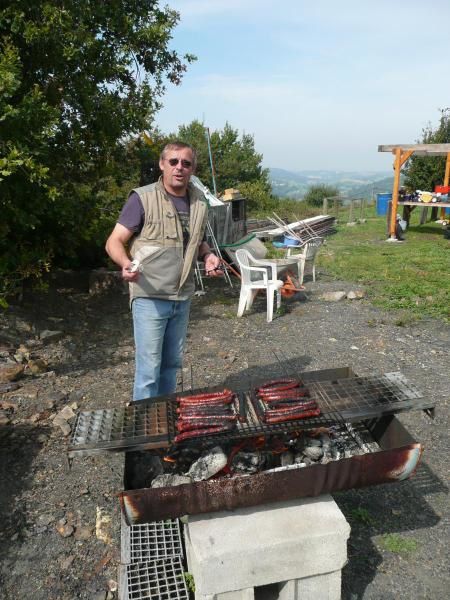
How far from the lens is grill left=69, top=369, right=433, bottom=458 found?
287cm

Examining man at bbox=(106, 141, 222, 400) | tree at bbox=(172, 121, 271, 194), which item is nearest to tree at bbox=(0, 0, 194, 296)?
man at bbox=(106, 141, 222, 400)

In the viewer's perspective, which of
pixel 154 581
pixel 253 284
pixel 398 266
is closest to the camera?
pixel 154 581

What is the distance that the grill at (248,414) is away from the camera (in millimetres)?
2865

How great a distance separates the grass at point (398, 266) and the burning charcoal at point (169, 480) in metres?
5.45

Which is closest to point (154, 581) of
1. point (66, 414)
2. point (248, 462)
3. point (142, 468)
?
point (142, 468)

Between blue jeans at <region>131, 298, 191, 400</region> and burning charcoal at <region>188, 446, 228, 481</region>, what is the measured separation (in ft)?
2.80

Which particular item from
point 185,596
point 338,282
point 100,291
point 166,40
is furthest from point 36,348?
point 338,282

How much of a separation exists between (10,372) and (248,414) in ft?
11.2

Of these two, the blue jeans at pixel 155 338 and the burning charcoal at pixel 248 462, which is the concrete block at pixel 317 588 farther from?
the blue jeans at pixel 155 338

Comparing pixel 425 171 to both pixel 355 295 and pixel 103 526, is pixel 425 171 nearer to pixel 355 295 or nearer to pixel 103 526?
pixel 355 295

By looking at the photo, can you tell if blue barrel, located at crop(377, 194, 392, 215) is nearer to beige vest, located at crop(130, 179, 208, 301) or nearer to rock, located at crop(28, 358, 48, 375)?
rock, located at crop(28, 358, 48, 375)

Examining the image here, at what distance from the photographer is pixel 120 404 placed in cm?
502

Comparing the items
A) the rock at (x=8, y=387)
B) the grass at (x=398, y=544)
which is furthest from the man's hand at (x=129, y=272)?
the rock at (x=8, y=387)

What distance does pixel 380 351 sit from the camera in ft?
21.2
